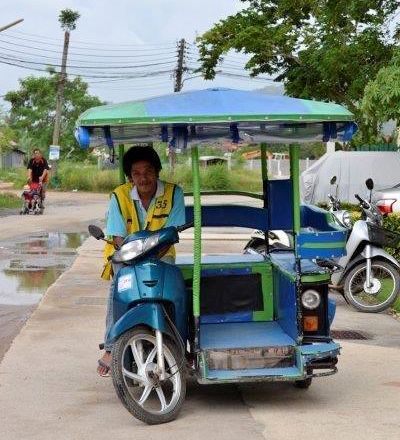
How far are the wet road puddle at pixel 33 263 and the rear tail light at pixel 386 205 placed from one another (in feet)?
16.4

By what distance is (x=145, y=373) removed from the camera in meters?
6.06

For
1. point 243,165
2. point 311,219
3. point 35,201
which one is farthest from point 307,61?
point 243,165

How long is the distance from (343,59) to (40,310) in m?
15.8

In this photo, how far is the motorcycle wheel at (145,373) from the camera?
590 centimetres

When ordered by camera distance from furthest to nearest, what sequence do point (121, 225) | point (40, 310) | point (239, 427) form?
1. point (40, 310)
2. point (121, 225)
3. point (239, 427)

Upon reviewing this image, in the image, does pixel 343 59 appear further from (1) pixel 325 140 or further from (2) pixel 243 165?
(2) pixel 243 165

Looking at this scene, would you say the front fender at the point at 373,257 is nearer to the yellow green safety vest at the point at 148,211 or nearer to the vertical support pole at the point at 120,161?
the vertical support pole at the point at 120,161

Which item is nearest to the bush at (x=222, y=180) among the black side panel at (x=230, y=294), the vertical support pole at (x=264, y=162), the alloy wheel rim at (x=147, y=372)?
the vertical support pole at (x=264, y=162)

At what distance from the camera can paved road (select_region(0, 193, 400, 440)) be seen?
19.0 ft

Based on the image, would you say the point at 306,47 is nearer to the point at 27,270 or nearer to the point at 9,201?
the point at 9,201

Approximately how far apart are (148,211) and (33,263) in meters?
8.66

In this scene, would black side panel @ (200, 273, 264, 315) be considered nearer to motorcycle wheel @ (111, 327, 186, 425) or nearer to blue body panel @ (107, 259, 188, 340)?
blue body panel @ (107, 259, 188, 340)

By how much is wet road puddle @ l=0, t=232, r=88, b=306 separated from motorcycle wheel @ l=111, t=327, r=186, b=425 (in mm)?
5114

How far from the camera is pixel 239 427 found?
5887 mm
